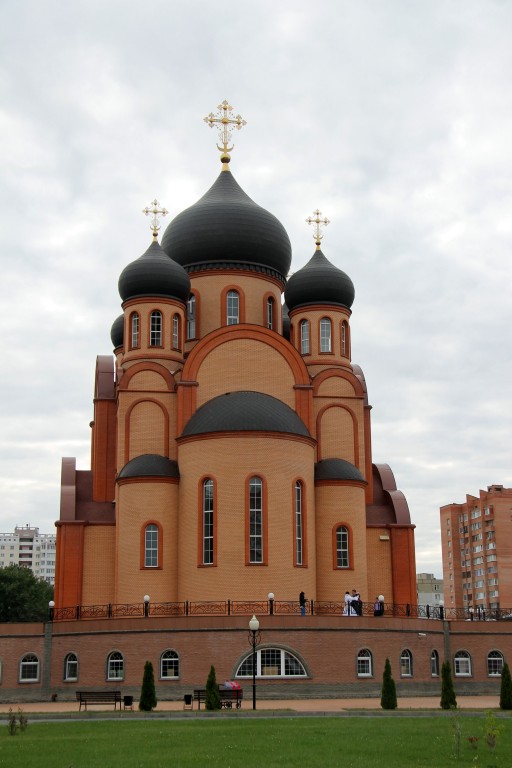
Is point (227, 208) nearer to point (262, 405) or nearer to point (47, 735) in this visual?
point (262, 405)

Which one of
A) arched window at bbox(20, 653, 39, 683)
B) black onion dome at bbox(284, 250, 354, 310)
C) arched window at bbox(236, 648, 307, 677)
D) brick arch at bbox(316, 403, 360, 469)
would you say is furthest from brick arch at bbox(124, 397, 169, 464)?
arched window at bbox(236, 648, 307, 677)

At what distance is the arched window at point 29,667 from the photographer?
27.8 meters

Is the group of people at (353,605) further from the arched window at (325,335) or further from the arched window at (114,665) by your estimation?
the arched window at (325,335)

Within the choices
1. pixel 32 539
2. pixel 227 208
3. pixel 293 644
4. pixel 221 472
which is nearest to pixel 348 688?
pixel 293 644

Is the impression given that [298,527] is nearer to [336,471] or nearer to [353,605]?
[336,471]

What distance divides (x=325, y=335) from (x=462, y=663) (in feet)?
42.5

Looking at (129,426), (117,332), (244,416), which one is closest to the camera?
(244,416)

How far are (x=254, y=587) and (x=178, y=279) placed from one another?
11.3m

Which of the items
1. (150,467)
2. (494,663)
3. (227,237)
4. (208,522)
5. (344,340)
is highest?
(227,237)

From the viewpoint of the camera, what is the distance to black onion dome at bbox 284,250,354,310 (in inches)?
1448

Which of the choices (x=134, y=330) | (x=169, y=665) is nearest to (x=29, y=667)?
(x=169, y=665)

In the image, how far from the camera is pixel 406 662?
28016 mm

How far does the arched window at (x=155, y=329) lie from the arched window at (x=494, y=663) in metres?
15.0

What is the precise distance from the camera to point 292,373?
34.4m
